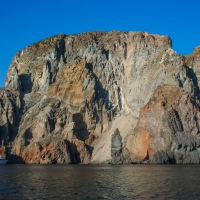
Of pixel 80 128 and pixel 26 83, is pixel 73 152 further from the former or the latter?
pixel 26 83

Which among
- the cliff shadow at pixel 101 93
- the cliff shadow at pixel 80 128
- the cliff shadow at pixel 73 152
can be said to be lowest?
the cliff shadow at pixel 73 152

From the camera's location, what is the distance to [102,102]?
524 feet

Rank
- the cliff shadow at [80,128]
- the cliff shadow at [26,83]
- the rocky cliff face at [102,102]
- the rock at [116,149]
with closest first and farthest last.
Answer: the rocky cliff face at [102,102] → the rock at [116,149] → the cliff shadow at [80,128] → the cliff shadow at [26,83]

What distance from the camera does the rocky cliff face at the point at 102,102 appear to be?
13262cm

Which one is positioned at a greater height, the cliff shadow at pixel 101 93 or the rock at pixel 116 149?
the cliff shadow at pixel 101 93

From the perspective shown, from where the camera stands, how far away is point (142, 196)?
1732 inches

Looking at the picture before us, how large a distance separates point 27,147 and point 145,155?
135 ft

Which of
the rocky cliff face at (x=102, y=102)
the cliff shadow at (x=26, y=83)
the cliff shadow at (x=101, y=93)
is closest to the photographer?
the rocky cliff face at (x=102, y=102)

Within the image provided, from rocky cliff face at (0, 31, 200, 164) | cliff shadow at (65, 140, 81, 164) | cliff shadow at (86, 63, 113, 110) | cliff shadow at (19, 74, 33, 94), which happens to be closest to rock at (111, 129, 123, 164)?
rocky cliff face at (0, 31, 200, 164)

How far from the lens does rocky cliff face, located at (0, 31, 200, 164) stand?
133 meters

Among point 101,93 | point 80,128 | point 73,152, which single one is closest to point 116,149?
point 73,152

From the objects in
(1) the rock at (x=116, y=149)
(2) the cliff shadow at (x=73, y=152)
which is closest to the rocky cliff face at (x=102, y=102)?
(2) the cliff shadow at (x=73, y=152)

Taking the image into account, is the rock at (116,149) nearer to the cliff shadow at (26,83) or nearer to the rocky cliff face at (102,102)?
the rocky cliff face at (102,102)

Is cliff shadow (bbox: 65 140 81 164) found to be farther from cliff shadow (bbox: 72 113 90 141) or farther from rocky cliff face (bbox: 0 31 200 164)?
cliff shadow (bbox: 72 113 90 141)
